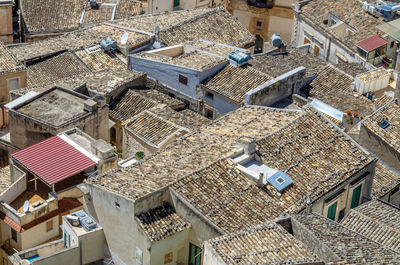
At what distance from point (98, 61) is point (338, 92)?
19.2 metres

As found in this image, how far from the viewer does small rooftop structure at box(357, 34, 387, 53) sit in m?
63.7

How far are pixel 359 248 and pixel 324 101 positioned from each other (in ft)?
59.5

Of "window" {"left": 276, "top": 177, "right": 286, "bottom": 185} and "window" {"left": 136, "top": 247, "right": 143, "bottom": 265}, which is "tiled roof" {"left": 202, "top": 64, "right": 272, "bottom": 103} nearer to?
"window" {"left": 276, "top": 177, "right": 286, "bottom": 185}

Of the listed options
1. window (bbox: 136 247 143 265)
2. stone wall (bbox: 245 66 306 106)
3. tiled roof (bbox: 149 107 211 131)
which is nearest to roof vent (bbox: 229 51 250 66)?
stone wall (bbox: 245 66 306 106)

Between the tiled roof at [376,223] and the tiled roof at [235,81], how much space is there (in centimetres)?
1294

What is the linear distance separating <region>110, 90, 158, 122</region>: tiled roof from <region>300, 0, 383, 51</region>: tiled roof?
70.0 ft

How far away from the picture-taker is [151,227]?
3675 centimetres

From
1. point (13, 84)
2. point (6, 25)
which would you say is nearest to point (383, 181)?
point (13, 84)

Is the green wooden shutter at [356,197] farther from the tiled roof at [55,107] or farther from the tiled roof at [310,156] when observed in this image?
the tiled roof at [55,107]

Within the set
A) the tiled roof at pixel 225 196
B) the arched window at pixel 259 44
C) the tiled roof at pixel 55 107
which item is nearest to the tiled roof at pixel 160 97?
the tiled roof at pixel 55 107

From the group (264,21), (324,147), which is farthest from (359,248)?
(264,21)

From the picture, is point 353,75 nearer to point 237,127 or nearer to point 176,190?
point 237,127

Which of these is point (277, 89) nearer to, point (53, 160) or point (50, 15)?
point (53, 160)

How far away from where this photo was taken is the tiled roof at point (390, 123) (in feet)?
155
